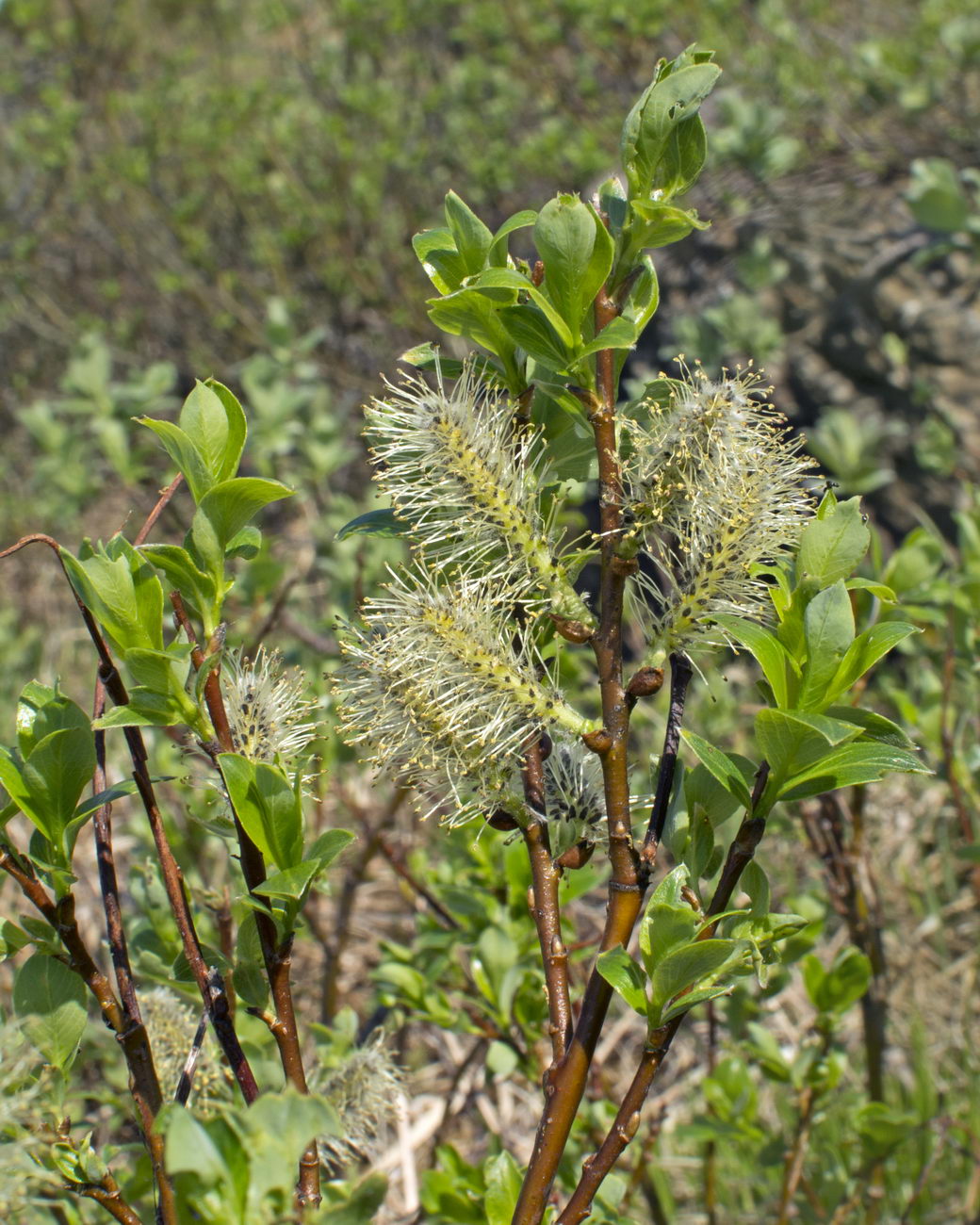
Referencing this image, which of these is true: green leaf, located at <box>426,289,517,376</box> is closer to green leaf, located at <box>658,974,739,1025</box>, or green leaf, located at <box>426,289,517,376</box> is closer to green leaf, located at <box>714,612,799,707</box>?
green leaf, located at <box>714,612,799,707</box>

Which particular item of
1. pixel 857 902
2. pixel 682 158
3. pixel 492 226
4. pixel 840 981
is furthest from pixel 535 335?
pixel 492 226

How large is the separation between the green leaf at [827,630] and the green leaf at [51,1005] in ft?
2.14

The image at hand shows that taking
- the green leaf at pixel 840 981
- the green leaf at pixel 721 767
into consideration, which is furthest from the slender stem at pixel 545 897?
the green leaf at pixel 840 981

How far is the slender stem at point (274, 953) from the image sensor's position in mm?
864

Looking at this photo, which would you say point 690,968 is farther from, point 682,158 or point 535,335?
point 682,158

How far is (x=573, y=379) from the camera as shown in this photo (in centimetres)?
84

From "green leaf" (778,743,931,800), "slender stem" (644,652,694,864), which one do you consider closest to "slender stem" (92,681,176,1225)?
"slender stem" (644,652,694,864)

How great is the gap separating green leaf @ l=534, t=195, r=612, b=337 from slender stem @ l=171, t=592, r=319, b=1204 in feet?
1.27

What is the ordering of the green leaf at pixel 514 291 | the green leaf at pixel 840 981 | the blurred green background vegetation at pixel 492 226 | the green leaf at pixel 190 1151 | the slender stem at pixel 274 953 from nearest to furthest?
the green leaf at pixel 190 1151, the green leaf at pixel 514 291, the slender stem at pixel 274 953, the green leaf at pixel 840 981, the blurred green background vegetation at pixel 492 226

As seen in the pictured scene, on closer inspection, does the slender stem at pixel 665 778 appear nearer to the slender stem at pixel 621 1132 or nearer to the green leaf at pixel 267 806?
the slender stem at pixel 621 1132

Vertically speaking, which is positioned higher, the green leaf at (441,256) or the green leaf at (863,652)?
the green leaf at (441,256)

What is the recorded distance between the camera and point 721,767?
0.84 m

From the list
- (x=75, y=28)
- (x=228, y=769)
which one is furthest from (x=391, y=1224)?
(x=75, y=28)

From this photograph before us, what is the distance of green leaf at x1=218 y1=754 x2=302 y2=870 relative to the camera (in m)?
0.81
